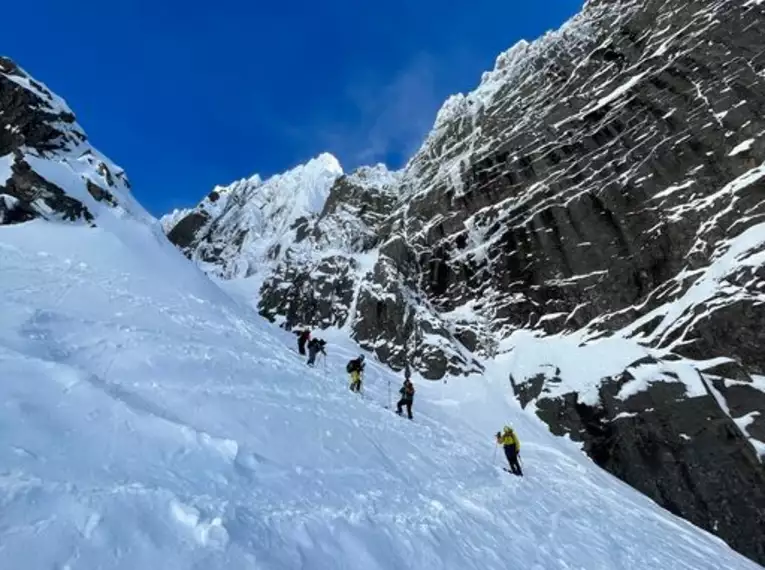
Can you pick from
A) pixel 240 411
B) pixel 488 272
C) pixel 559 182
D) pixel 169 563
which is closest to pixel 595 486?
pixel 240 411

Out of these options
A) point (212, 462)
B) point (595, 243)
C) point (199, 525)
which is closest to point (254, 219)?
point (595, 243)

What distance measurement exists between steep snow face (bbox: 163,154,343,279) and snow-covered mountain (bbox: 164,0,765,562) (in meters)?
32.0

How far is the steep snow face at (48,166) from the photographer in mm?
34938

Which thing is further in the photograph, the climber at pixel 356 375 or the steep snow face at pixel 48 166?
the steep snow face at pixel 48 166

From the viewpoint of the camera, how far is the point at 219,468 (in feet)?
31.1

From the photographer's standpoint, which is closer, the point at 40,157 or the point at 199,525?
the point at 199,525

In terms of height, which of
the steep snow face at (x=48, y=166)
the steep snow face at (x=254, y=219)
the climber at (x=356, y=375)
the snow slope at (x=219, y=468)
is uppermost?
the steep snow face at (x=254, y=219)

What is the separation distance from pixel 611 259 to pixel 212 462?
148 feet

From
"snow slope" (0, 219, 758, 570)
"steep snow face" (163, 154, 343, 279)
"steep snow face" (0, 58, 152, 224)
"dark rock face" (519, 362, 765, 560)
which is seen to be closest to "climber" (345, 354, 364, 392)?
"snow slope" (0, 219, 758, 570)

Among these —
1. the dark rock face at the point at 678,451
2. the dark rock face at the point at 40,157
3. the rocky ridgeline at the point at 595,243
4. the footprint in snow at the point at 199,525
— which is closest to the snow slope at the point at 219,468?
the footprint in snow at the point at 199,525

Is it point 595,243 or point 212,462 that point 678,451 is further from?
point 212,462

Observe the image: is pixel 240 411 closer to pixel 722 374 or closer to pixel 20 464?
pixel 20 464

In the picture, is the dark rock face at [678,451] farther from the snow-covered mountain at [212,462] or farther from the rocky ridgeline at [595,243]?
the snow-covered mountain at [212,462]

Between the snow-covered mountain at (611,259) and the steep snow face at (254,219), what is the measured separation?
3201cm
